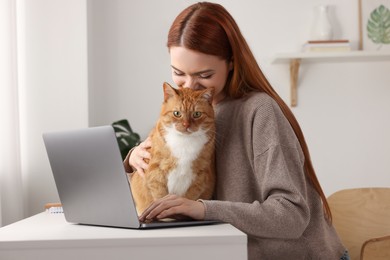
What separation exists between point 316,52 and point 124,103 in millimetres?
1075

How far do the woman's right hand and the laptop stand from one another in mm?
263

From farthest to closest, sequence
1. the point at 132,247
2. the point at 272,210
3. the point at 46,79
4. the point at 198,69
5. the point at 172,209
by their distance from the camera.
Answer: the point at 46,79, the point at 198,69, the point at 272,210, the point at 172,209, the point at 132,247

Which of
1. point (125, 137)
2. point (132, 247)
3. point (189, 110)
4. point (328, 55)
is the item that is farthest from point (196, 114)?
point (328, 55)

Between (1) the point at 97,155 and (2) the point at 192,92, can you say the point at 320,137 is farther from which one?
(1) the point at 97,155

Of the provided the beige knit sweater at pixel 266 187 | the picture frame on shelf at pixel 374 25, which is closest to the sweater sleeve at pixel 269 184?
the beige knit sweater at pixel 266 187

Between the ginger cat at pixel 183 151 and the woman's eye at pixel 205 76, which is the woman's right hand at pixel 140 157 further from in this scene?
the woman's eye at pixel 205 76

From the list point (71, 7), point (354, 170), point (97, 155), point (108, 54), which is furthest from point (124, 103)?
point (97, 155)

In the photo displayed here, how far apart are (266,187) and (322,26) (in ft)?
6.93

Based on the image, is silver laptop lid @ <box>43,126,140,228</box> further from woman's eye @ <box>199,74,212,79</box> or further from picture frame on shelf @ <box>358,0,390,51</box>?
picture frame on shelf @ <box>358,0,390,51</box>

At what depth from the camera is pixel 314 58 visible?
3.48 metres

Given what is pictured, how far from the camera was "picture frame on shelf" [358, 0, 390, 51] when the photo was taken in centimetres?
347

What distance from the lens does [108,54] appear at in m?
3.49

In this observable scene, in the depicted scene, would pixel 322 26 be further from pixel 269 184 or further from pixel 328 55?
pixel 269 184

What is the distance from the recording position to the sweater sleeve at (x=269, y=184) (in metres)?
1.39
